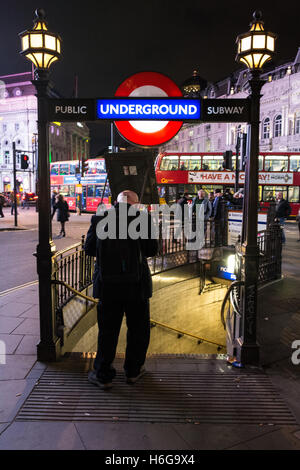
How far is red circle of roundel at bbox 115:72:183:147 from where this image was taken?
357 cm

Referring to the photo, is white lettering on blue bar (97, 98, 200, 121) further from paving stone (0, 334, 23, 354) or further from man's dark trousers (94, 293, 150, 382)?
paving stone (0, 334, 23, 354)

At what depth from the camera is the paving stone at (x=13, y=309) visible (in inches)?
210

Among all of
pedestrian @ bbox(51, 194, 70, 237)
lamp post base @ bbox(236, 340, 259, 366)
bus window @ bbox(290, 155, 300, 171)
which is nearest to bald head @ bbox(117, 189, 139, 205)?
lamp post base @ bbox(236, 340, 259, 366)

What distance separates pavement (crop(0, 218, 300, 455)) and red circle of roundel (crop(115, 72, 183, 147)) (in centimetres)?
250

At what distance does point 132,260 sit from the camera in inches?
128

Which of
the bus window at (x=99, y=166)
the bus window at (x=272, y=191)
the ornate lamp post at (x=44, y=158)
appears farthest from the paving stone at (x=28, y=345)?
the bus window at (x=99, y=166)

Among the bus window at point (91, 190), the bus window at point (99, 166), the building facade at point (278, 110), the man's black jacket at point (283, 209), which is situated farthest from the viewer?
the building facade at point (278, 110)

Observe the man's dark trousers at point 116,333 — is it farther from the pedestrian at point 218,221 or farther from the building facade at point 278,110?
the building facade at point 278,110

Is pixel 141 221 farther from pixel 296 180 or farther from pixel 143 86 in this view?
pixel 296 180

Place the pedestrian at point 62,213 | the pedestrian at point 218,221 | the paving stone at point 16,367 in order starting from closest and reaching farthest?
the paving stone at point 16,367
the pedestrian at point 218,221
the pedestrian at point 62,213

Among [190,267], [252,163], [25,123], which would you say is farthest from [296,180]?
[25,123]

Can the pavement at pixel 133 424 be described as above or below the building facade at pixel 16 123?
below

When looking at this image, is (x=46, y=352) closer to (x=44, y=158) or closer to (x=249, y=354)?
(x=44, y=158)

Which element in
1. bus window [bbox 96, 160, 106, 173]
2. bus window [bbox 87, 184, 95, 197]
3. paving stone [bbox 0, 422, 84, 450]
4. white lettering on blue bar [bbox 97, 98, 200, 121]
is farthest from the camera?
bus window [bbox 87, 184, 95, 197]
